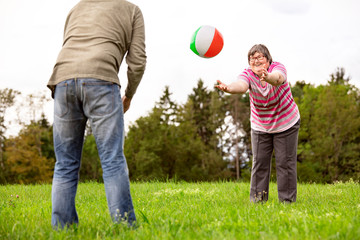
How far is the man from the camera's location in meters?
2.79

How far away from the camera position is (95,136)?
2855 mm

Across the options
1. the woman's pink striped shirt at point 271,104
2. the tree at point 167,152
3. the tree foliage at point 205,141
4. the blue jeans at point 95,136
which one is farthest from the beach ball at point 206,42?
the tree at point 167,152

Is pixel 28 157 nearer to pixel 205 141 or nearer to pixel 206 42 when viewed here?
pixel 205 141

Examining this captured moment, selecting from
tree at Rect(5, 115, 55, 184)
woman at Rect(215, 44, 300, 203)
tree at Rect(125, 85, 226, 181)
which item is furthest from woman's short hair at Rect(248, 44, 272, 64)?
tree at Rect(125, 85, 226, 181)

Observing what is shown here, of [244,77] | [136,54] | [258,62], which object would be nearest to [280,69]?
[258,62]

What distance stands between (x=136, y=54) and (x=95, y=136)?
0.80m

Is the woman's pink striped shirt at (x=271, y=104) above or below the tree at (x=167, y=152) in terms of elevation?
above

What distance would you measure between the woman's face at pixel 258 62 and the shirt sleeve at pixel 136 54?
171 centimetres

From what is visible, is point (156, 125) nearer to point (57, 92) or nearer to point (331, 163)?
point (331, 163)

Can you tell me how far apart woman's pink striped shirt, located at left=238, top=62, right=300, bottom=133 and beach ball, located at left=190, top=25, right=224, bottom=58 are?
2.46ft

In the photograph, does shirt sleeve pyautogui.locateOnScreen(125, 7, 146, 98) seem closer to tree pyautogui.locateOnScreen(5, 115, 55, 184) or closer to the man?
the man

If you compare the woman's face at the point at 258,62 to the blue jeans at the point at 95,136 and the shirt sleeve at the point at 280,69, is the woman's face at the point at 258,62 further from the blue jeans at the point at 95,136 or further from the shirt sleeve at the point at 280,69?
the blue jeans at the point at 95,136

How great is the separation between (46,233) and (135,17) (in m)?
1.95

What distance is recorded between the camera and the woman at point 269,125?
432cm
